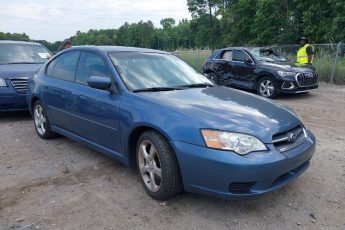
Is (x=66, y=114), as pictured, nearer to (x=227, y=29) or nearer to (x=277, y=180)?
(x=277, y=180)

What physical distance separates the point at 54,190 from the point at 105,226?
3.53 feet

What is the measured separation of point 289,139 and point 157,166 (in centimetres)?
133

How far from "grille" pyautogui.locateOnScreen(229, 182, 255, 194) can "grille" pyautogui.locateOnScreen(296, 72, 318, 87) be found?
26.2 ft

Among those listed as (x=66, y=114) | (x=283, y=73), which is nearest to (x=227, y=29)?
(x=283, y=73)

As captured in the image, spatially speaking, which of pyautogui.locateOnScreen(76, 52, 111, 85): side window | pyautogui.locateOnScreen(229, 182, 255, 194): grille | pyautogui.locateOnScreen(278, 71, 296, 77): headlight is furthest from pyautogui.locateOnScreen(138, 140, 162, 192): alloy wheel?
pyautogui.locateOnScreen(278, 71, 296, 77): headlight

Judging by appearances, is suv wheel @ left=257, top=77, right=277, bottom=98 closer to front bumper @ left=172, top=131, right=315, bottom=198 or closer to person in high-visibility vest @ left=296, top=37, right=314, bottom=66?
person in high-visibility vest @ left=296, top=37, right=314, bottom=66

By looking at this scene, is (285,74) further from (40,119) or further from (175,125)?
(175,125)

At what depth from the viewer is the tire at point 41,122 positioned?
6.06 m

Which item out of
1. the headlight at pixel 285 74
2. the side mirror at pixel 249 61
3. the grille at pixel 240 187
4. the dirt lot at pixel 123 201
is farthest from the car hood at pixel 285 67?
the grille at pixel 240 187

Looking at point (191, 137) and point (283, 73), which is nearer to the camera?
point (191, 137)

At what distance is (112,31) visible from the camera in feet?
341

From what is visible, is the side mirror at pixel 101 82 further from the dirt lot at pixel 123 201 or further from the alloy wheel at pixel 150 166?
the dirt lot at pixel 123 201

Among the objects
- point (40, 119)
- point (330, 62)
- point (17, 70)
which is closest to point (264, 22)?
point (330, 62)

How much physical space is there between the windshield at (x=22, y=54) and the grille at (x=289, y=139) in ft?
22.8
